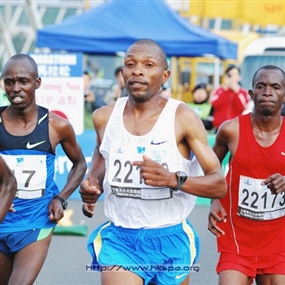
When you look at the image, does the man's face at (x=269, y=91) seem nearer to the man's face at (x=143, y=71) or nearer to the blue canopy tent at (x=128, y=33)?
the man's face at (x=143, y=71)

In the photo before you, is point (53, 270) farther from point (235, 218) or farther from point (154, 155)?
point (154, 155)

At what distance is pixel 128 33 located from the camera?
1438 cm

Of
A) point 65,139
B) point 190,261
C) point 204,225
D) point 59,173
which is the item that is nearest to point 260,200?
point 190,261

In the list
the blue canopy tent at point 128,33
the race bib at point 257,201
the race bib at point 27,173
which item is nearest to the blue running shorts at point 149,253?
the race bib at point 257,201

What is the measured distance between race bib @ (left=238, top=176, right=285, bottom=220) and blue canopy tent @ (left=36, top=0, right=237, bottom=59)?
9.23m

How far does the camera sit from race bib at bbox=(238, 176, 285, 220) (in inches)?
209

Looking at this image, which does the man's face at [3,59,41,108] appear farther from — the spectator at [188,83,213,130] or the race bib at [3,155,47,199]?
the spectator at [188,83,213,130]

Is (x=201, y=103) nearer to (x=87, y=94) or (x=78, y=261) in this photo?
(x=87, y=94)

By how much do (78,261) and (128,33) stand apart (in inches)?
267

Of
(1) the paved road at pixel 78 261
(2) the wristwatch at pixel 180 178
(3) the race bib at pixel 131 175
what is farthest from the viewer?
(1) the paved road at pixel 78 261

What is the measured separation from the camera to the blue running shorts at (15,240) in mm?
5307

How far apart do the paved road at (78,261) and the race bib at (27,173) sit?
2375 millimetres

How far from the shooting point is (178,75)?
1888cm

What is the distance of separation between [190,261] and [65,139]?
1382mm
